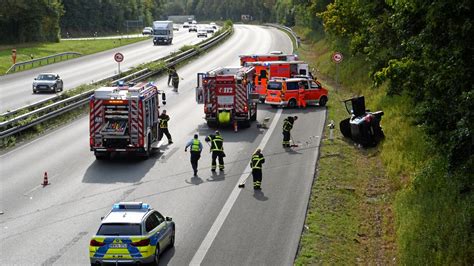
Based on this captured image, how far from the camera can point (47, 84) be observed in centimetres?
4697

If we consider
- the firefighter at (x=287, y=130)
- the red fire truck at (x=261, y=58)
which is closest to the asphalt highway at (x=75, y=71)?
the red fire truck at (x=261, y=58)

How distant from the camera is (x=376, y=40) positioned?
33.9 meters

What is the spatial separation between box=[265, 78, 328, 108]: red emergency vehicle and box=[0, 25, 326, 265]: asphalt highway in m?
6.96

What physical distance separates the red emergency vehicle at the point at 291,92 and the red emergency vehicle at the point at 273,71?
2792 millimetres

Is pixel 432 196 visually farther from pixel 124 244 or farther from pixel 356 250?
pixel 124 244

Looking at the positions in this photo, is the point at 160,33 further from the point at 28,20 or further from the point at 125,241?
the point at 125,241

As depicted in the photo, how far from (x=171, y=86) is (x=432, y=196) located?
34.2m

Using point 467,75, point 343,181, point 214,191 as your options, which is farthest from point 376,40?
point 467,75

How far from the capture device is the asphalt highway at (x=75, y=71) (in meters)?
44.5

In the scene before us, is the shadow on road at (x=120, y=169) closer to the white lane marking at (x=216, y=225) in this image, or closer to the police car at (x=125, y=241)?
the white lane marking at (x=216, y=225)

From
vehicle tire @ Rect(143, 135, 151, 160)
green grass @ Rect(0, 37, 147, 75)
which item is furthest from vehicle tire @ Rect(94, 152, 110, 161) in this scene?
green grass @ Rect(0, 37, 147, 75)

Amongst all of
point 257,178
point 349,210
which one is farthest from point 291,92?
point 349,210

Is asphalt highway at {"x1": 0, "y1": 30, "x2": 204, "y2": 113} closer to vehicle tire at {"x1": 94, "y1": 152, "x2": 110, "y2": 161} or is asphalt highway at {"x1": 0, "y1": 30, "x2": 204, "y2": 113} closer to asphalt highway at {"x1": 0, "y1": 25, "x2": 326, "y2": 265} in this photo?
asphalt highway at {"x1": 0, "y1": 25, "x2": 326, "y2": 265}

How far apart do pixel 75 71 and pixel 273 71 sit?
21629 millimetres
